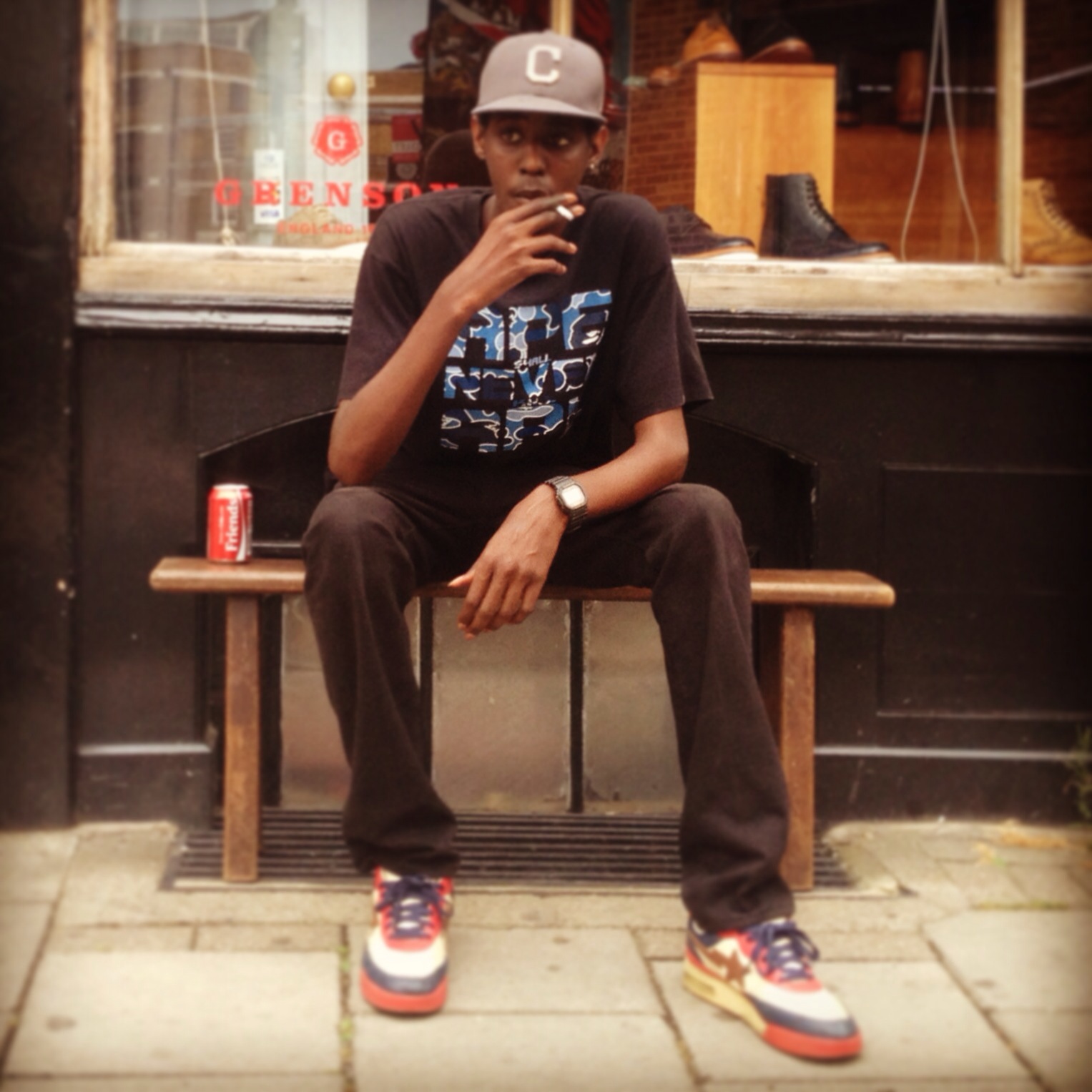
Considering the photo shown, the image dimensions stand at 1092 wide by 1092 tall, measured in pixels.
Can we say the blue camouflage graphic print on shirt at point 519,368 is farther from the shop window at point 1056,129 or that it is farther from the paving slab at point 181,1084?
the shop window at point 1056,129

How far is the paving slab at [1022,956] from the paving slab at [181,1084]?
125 cm

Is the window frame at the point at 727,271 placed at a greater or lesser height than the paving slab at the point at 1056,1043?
greater

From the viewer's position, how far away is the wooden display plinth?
387 centimetres

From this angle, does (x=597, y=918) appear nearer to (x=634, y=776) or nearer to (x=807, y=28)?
(x=634, y=776)

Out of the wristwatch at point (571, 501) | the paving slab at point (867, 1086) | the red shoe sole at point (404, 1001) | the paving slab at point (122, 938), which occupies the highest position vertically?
the wristwatch at point (571, 501)

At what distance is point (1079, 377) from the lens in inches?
147

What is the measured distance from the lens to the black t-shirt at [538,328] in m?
2.88

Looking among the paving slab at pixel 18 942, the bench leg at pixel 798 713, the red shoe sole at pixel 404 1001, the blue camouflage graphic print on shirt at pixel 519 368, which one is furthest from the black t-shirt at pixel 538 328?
the paving slab at pixel 18 942

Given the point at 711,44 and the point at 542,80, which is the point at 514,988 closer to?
the point at 542,80

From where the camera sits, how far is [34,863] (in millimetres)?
3291

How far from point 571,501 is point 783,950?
0.91 m

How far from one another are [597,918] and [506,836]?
0.63 m

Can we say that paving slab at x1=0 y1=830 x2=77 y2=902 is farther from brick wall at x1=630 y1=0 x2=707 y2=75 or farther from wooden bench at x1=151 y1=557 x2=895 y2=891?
brick wall at x1=630 y1=0 x2=707 y2=75

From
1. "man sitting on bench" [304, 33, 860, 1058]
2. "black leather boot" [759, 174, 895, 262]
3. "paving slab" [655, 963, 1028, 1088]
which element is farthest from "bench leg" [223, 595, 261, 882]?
"black leather boot" [759, 174, 895, 262]
